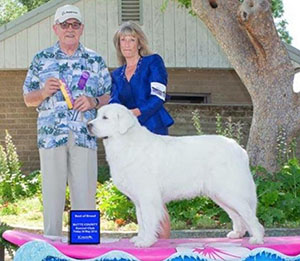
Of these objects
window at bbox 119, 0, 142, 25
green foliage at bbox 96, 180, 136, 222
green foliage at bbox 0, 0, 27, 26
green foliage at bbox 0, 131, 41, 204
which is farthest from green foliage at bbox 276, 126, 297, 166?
green foliage at bbox 0, 0, 27, 26

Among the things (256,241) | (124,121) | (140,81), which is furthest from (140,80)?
(256,241)

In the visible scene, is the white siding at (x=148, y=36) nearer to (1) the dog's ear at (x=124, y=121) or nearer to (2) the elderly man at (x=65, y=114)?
(2) the elderly man at (x=65, y=114)

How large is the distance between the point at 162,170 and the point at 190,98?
1066 cm

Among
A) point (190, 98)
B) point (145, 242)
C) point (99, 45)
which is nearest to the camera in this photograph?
point (145, 242)

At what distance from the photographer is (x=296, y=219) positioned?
8273 mm

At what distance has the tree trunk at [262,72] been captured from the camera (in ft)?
31.4

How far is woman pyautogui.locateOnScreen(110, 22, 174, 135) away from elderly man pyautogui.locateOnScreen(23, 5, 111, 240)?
0.21 metres

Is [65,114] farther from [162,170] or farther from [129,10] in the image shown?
[129,10]

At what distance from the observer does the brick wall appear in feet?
44.9

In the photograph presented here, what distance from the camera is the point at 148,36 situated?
48.2 ft

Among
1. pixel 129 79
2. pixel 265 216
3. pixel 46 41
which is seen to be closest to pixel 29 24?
pixel 46 41

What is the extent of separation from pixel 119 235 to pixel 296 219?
2348 mm

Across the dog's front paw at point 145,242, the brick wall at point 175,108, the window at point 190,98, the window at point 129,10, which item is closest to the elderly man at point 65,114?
the dog's front paw at point 145,242

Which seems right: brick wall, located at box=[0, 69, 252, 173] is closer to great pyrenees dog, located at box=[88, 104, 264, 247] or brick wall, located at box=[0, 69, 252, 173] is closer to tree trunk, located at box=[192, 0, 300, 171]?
tree trunk, located at box=[192, 0, 300, 171]
